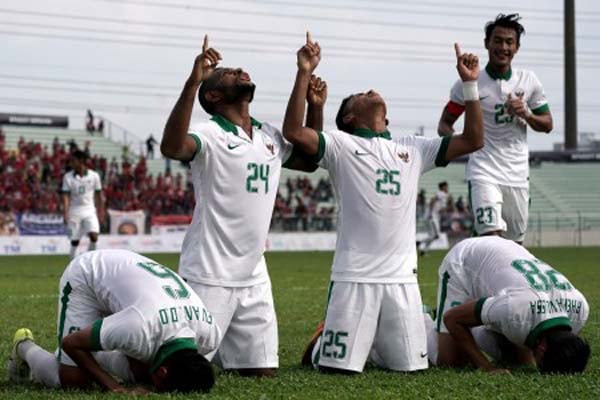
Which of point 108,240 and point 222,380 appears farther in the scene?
point 108,240

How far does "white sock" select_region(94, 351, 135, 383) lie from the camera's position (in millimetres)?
6516

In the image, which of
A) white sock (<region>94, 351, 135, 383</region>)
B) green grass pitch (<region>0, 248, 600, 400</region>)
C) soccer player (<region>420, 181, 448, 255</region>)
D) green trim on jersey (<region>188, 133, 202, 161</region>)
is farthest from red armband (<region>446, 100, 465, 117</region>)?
soccer player (<region>420, 181, 448, 255</region>)

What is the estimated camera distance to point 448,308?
7.64 meters

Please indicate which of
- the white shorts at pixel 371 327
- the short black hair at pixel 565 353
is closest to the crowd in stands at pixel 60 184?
the white shorts at pixel 371 327

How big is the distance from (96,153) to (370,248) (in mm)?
40323

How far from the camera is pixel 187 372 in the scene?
5.94 meters

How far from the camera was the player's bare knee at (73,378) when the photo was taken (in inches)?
247

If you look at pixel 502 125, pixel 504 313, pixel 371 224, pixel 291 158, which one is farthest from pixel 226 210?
pixel 502 125

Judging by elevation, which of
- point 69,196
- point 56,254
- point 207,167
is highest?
point 207,167

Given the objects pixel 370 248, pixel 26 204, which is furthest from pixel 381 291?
pixel 26 204

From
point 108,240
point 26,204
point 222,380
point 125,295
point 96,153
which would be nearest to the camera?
point 125,295

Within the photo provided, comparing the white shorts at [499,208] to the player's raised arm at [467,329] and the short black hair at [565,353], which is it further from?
the short black hair at [565,353]

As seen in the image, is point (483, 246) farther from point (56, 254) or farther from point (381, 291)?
point (56, 254)

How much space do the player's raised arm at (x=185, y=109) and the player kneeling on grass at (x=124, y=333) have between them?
0.69m
